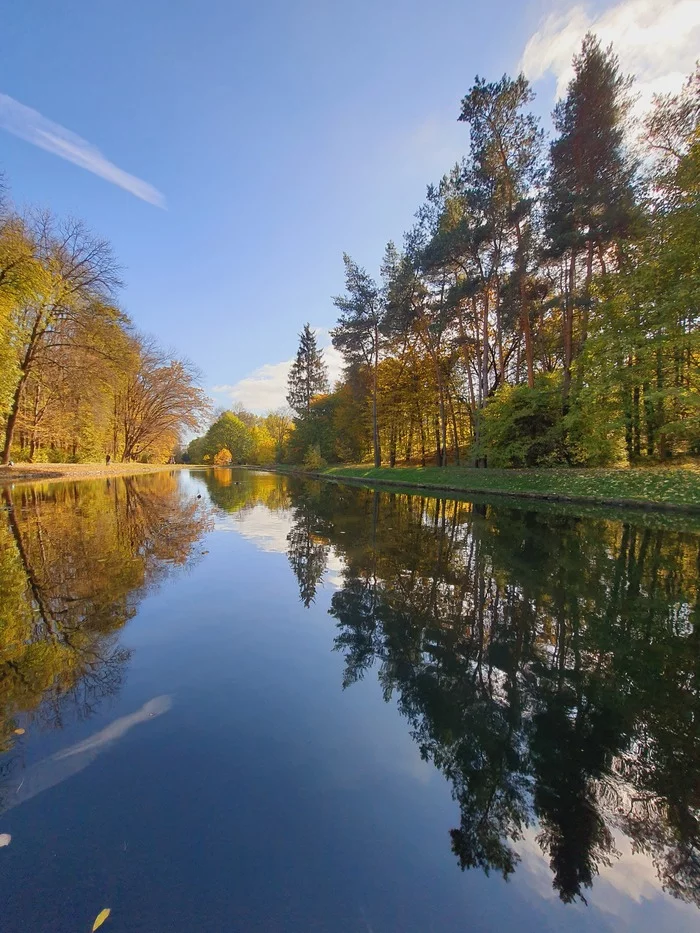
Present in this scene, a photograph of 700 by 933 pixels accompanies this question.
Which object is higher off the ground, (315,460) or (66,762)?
(315,460)

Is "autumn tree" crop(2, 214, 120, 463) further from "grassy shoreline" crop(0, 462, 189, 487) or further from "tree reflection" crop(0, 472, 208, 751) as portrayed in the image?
"tree reflection" crop(0, 472, 208, 751)

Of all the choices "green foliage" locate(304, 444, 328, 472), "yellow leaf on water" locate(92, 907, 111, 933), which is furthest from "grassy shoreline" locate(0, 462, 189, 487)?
"yellow leaf on water" locate(92, 907, 111, 933)

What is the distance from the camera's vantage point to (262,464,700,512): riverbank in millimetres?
13398

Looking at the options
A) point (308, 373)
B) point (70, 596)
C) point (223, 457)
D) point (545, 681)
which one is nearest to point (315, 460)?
point (308, 373)

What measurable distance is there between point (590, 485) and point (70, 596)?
16975 mm

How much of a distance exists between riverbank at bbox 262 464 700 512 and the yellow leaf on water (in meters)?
16.0

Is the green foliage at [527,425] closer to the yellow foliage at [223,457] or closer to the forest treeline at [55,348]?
the forest treeline at [55,348]

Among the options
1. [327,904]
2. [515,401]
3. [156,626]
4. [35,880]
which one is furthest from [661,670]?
[515,401]

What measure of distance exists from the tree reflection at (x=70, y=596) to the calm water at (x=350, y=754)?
0.04 m

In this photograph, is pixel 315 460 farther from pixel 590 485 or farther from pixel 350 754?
pixel 350 754

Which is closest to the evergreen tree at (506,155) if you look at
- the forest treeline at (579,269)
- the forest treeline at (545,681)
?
the forest treeline at (579,269)

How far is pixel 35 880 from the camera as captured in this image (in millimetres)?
1716

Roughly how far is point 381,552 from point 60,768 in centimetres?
631

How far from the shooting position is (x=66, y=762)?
2.50m
